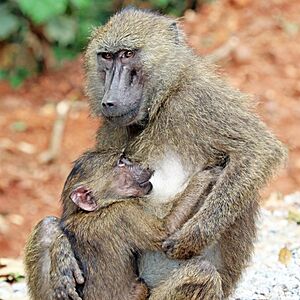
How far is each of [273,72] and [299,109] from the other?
71 cm

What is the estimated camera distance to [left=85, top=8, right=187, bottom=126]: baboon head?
4949mm

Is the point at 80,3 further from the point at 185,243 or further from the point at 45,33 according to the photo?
the point at 185,243

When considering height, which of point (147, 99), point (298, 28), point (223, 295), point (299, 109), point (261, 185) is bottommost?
point (223, 295)

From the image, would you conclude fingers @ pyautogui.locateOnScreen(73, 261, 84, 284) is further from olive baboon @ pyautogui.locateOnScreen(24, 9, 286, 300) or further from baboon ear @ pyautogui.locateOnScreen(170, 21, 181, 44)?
baboon ear @ pyautogui.locateOnScreen(170, 21, 181, 44)

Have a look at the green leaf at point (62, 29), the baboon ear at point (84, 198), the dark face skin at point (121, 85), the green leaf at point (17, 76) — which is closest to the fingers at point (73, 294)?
the baboon ear at point (84, 198)

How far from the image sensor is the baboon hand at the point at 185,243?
4.66 m

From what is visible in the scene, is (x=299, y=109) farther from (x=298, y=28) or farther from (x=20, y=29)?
(x=20, y=29)

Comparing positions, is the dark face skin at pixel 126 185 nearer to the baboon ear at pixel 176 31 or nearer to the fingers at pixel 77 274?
the fingers at pixel 77 274

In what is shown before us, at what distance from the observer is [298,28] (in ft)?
36.7

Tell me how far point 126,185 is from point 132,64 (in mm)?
638

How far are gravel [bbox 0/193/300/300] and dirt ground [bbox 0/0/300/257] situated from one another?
1.56 meters

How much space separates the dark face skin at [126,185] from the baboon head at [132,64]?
0.25 meters

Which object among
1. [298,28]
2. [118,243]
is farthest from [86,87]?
[298,28]

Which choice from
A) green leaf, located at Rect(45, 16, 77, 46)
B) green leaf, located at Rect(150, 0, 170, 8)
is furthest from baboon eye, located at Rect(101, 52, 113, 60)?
green leaf, located at Rect(150, 0, 170, 8)
